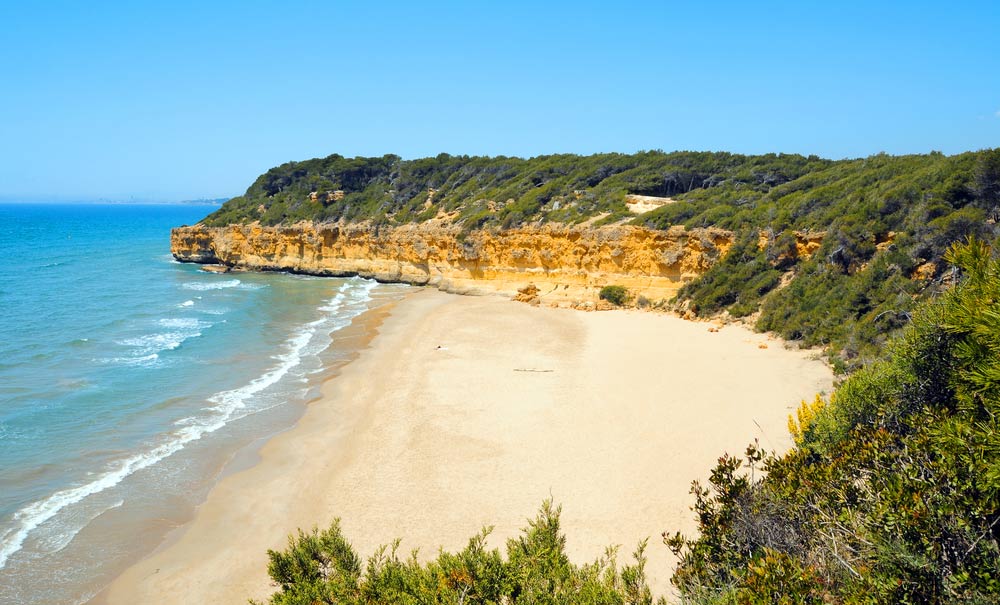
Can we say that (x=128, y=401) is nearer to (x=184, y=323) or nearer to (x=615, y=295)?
(x=184, y=323)

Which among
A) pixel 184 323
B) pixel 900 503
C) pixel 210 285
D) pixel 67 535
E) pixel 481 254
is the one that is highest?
pixel 900 503

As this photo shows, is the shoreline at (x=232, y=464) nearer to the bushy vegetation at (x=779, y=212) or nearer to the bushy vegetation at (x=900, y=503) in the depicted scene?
the bushy vegetation at (x=900, y=503)

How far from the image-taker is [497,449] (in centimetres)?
1477

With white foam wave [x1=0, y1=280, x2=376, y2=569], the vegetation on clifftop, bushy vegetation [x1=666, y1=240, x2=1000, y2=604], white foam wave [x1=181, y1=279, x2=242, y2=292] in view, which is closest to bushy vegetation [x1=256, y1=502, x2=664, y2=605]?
the vegetation on clifftop

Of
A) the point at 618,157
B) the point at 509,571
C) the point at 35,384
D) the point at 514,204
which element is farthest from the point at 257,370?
the point at 618,157

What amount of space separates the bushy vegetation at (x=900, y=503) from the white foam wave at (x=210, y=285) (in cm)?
4015

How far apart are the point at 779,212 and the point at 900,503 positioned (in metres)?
26.6

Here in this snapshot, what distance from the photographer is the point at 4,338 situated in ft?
82.6

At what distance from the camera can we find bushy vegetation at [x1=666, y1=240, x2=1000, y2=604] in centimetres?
500

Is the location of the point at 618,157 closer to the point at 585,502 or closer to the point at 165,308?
the point at 165,308

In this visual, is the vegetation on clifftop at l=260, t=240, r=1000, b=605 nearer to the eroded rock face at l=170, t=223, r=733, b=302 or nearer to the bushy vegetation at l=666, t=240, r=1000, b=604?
the bushy vegetation at l=666, t=240, r=1000, b=604

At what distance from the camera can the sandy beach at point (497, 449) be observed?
11078 millimetres

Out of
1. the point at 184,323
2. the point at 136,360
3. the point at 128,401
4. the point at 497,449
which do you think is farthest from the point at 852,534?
the point at 184,323

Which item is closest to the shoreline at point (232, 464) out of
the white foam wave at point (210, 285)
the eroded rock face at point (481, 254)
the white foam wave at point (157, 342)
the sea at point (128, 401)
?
the sea at point (128, 401)
